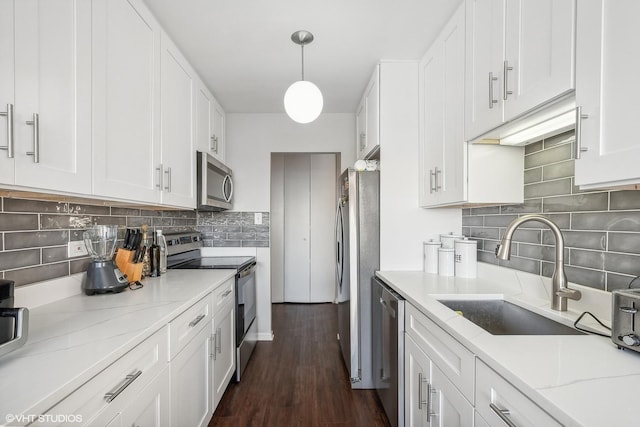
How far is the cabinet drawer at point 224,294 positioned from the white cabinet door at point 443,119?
148 cm

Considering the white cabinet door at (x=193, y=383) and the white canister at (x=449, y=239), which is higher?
the white canister at (x=449, y=239)

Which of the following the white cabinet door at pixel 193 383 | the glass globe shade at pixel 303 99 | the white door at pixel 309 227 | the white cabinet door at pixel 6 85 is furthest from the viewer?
the white door at pixel 309 227

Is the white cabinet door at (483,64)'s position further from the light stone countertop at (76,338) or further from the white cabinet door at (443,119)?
the light stone countertop at (76,338)

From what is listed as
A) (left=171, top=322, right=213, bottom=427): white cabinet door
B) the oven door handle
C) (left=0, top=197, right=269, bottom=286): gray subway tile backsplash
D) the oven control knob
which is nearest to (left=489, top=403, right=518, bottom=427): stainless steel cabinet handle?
the oven control knob

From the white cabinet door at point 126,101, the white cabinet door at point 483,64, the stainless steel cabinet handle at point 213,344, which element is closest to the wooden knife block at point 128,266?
the white cabinet door at point 126,101

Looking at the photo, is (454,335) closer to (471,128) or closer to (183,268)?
(471,128)

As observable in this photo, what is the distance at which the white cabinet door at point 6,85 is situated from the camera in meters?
0.88

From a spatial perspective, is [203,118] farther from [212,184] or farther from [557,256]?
[557,256]

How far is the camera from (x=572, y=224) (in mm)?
1376

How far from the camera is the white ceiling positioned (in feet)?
5.57

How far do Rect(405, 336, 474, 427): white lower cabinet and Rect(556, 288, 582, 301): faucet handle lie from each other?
1.88 feet

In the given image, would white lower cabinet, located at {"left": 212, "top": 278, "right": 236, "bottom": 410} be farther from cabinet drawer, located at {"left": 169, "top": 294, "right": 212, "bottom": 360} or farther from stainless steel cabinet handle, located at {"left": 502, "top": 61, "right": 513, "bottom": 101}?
stainless steel cabinet handle, located at {"left": 502, "top": 61, "right": 513, "bottom": 101}

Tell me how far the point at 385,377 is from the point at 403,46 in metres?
2.13

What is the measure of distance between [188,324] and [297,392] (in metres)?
Result: 1.18
